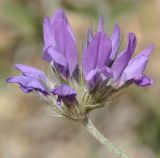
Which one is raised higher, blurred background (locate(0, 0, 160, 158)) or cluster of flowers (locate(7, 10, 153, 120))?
cluster of flowers (locate(7, 10, 153, 120))

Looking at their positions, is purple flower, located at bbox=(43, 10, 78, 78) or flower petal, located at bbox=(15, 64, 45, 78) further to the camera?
flower petal, located at bbox=(15, 64, 45, 78)

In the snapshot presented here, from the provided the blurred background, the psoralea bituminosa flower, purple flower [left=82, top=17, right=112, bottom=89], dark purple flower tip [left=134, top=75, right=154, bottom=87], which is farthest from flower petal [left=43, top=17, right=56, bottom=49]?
the blurred background

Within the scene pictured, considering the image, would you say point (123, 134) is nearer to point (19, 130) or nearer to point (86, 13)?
point (19, 130)

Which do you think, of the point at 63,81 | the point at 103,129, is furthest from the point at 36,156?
the point at 63,81

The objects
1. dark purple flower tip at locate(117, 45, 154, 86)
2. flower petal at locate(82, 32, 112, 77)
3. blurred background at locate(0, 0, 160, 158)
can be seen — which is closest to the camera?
flower petal at locate(82, 32, 112, 77)

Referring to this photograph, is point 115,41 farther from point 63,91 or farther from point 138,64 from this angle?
point 63,91

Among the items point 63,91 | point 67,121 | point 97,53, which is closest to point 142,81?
point 97,53

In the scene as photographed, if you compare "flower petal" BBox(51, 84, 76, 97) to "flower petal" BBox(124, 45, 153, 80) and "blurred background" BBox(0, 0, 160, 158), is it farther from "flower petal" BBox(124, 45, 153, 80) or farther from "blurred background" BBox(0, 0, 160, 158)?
"blurred background" BBox(0, 0, 160, 158)

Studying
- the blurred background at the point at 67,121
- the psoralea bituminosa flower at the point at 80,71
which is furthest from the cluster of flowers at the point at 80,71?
the blurred background at the point at 67,121

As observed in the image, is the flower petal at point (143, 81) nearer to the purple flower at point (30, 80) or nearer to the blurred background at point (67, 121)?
the purple flower at point (30, 80)
